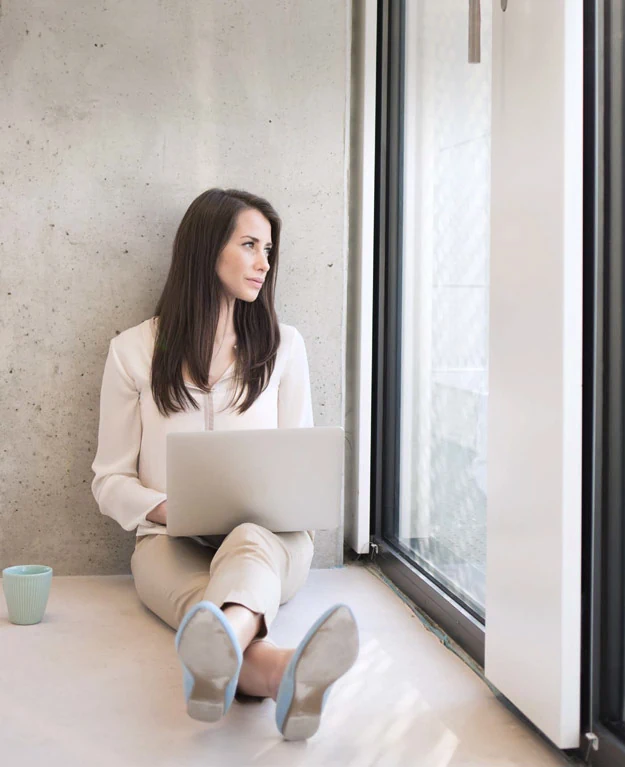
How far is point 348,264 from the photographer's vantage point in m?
2.93

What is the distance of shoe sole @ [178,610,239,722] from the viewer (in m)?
1.42

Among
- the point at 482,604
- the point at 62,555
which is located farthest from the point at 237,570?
the point at 62,555

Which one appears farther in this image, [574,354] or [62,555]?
[62,555]

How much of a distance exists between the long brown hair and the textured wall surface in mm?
180

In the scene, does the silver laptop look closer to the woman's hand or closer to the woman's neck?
the woman's hand

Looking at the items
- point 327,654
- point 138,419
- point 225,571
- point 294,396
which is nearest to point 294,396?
point 294,396

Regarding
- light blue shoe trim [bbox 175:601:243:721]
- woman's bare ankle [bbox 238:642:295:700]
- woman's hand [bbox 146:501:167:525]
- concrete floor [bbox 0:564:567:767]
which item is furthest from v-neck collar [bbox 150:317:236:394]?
light blue shoe trim [bbox 175:601:243:721]

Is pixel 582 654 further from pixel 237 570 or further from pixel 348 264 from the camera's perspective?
pixel 348 264

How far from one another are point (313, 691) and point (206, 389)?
117 cm

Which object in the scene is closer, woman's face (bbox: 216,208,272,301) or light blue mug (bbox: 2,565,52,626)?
light blue mug (bbox: 2,565,52,626)

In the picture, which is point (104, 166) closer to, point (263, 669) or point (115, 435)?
point (115, 435)

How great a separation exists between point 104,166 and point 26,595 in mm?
1321

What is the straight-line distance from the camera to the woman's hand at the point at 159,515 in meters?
2.35

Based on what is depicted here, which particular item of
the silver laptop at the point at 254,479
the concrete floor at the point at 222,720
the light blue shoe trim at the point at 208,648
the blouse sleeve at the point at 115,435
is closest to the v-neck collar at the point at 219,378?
the blouse sleeve at the point at 115,435
